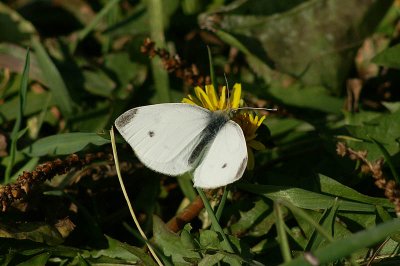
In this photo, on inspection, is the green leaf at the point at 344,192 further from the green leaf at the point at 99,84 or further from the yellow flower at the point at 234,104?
the green leaf at the point at 99,84

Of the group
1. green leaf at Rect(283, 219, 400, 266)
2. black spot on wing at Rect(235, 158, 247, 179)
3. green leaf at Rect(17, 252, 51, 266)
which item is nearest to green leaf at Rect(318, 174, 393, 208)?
black spot on wing at Rect(235, 158, 247, 179)

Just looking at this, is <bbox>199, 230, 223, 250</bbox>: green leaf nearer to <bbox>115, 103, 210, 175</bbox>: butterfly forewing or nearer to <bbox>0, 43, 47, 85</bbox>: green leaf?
<bbox>115, 103, 210, 175</bbox>: butterfly forewing

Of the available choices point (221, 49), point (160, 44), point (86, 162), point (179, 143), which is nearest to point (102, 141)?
point (86, 162)

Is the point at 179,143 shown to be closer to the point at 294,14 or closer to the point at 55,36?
the point at 294,14

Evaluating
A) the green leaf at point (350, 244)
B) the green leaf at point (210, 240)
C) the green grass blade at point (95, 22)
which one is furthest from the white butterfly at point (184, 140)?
the green grass blade at point (95, 22)

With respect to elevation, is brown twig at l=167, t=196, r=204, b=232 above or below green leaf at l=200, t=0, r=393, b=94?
below

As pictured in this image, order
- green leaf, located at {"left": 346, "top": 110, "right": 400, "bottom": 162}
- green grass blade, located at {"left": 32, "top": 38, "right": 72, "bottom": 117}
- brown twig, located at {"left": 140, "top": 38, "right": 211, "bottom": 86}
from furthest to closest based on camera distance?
green grass blade, located at {"left": 32, "top": 38, "right": 72, "bottom": 117} < brown twig, located at {"left": 140, "top": 38, "right": 211, "bottom": 86} < green leaf, located at {"left": 346, "top": 110, "right": 400, "bottom": 162}
